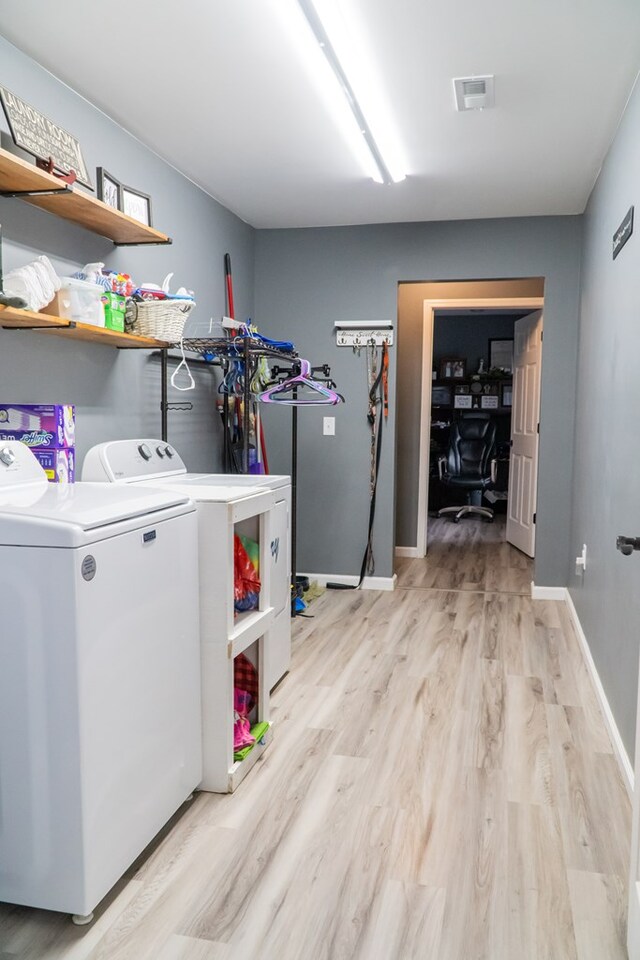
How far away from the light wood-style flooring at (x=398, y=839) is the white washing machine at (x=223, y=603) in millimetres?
131

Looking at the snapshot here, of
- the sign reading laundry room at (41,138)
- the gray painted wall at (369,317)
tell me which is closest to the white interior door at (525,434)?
the gray painted wall at (369,317)

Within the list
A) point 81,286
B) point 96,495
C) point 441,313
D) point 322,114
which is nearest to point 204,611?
→ point 96,495

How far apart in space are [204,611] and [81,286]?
119cm

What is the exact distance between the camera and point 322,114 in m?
2.94

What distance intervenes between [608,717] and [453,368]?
6441 millimetres

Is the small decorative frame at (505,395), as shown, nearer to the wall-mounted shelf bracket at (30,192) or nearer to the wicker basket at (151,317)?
the wicker basket at (151,317)

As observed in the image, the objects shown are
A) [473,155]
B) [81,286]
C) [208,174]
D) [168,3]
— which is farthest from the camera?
[208,174]

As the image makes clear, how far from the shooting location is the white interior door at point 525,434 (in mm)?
5980

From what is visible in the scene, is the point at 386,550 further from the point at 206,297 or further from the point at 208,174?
the point at 208,174

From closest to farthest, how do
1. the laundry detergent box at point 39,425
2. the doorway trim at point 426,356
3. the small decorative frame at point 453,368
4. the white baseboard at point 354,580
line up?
the laundry detergent box at point 39,425
the white baseboard at point 354,580
the doorway trim at point 426,356
the small decorative frame at point 453,368

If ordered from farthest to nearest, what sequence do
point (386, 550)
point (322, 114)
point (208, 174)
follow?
point (386, 550), point (208, 174), point (322, 114)

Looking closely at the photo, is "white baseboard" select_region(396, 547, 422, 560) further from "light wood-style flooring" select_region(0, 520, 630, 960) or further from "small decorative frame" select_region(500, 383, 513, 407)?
"small decorative frame" select_region(500, 383, 513, 407)

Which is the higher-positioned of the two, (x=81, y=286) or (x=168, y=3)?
(x=168, y=3)

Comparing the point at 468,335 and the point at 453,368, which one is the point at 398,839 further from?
the point at 468,335
